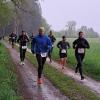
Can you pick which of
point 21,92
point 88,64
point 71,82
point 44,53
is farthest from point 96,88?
point 88,64

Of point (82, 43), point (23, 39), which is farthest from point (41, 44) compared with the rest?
point (23, 39)

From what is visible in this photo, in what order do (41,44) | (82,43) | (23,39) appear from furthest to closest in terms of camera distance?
(23,39) → (82,43) → (41,44)

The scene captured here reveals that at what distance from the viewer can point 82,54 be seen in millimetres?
20422

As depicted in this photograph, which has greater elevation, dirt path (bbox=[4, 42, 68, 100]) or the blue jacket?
the blue jacket

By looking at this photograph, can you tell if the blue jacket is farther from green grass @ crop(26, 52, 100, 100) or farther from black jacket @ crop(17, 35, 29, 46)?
black jacket @ crop(17, 35, 29, 46)

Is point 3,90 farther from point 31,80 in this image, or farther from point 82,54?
point 82,54

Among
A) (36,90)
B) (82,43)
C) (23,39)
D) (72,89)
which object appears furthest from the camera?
(23,39)

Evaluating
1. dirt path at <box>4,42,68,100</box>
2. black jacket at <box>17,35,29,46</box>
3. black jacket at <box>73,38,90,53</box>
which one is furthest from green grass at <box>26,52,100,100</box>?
black jacket at <box>17,35,29,46</box>

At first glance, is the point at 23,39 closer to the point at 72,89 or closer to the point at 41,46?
the point at 41,46

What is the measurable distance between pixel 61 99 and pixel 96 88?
3.87m

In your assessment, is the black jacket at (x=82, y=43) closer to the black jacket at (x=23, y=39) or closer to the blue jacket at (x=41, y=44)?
the blue jacket at (x=41, y=44)

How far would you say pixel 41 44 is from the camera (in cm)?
1770

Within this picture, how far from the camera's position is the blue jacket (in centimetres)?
1767

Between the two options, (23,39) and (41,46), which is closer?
(41,46)
